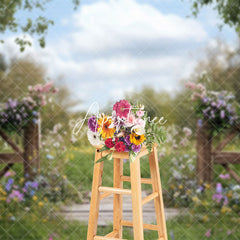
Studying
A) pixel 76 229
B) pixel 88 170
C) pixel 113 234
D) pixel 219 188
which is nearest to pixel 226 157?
pixel 219 188

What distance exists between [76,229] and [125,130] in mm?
1446

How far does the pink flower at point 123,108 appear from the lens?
1700 mm

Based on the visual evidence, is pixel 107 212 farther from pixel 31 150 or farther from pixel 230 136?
pixel 230 136

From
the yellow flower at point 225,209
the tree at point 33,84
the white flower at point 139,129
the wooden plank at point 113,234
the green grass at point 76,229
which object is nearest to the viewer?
the white flower at point 139,129

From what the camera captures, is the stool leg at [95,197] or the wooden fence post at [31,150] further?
the wooden fence post at [31,150]

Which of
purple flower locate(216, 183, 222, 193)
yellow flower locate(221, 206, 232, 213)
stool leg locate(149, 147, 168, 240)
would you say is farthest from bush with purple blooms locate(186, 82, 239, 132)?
stool leg locate(149, 147, 168, 240)

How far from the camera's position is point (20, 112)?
3.35 meters

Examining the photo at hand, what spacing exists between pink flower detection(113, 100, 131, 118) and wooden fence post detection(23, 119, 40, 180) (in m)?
1.86

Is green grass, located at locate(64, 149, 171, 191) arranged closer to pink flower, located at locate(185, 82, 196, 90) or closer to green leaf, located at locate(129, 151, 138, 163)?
pink flower, located at locate(185, 82, 196, 90)

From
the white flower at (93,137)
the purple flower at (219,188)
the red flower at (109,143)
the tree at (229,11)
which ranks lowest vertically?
the purple flower at (219,188)

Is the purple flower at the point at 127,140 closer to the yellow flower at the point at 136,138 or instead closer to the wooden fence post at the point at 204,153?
the yellow flower at the point at 136,138

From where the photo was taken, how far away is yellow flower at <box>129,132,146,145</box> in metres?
1.69

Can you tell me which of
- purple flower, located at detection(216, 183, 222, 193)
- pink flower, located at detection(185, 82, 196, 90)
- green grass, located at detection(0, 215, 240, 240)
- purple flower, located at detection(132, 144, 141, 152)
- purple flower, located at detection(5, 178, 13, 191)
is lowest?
green grass, located at detection(0, 215, 240, 240)

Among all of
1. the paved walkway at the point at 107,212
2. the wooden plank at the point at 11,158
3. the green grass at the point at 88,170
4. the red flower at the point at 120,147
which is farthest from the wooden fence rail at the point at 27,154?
the red flower at the point at 120,147
